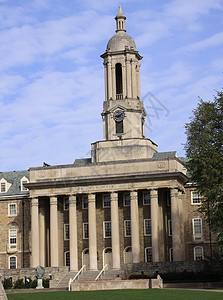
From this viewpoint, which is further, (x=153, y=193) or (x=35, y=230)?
(x=35, y=230)

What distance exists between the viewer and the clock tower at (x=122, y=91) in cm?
8475

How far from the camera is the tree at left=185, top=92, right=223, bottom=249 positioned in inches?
2184

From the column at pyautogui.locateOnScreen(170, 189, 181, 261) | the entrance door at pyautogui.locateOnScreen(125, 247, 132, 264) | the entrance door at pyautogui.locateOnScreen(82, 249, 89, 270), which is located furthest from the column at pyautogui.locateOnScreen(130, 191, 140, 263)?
the entrance door at pyautogui.locateOnScreen(82, 249, 89, 270)

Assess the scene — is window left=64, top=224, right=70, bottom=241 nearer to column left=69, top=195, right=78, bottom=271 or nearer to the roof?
column left=69, top=195, right=78, bottom=271

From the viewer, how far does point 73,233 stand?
79.1 meters

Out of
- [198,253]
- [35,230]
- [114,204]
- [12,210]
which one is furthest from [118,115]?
[198,253]

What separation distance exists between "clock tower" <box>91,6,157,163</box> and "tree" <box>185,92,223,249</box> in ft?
73.1

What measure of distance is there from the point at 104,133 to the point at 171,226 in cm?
1539

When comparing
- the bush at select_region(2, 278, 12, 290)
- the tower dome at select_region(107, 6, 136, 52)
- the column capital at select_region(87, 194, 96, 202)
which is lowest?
the bush at select_region(2, 278, 12, 290)

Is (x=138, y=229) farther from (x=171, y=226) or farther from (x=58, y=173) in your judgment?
(x=58, y=173)

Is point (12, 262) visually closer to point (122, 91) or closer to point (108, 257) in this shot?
point (108, 257)

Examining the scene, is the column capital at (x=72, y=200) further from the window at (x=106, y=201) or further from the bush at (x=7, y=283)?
the bush at (x=7, y=283)

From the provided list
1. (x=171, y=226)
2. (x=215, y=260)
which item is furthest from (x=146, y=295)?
(x=171, y=226)

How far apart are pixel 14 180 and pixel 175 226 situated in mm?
27223
